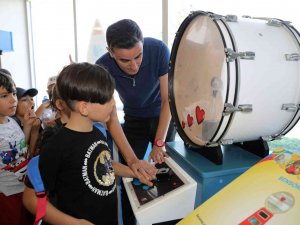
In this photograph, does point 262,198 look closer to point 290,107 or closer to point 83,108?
point 290,107

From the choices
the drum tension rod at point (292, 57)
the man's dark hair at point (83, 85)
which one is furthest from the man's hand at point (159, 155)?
the drum tension rod at point (292, 57)

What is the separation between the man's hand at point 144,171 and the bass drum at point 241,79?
0.19 meters

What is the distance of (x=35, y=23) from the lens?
4.62 m

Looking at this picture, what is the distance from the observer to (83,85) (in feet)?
3.09

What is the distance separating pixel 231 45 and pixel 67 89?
57 centimetres

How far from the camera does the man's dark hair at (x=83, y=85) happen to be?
94 cm

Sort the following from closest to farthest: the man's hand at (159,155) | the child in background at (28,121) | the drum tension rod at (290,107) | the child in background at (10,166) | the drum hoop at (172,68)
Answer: the drum tension rod at (290,107) < the drum hoop at (172,68) < the man's hand at (159,155) < the child in background at (10,166) < the child in background at (28,121)

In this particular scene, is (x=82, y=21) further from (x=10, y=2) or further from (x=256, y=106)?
(x=256, y=106)

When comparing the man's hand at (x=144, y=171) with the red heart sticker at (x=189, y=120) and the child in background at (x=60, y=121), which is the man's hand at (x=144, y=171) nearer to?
the red heart sticker at (x=189, y=120)

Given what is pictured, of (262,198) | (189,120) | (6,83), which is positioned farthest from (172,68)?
(6,83)

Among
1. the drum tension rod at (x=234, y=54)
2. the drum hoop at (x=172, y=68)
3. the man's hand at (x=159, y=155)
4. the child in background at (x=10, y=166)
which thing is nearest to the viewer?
the drum tension rod at (x=234, y=54)

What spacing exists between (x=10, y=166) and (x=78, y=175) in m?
0.83

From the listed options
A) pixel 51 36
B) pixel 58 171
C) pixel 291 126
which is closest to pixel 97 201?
Answer: pixel 58 171

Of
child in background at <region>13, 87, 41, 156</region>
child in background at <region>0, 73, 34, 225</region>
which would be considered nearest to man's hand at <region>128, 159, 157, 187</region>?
child in background at <region>0, 73, 34, 225</region>
